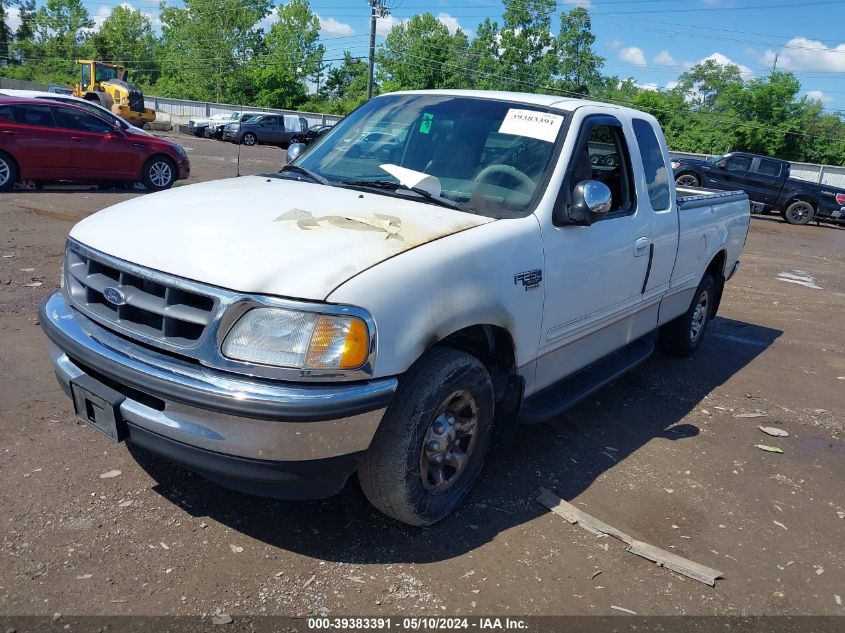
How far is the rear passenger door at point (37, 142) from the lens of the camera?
12164 mm

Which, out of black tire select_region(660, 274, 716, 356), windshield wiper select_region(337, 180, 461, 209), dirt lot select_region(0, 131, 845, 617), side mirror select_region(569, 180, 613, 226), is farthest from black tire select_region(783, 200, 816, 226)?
windshield wiper select_region(337, 180, 461, 209)

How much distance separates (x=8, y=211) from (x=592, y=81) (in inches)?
2912

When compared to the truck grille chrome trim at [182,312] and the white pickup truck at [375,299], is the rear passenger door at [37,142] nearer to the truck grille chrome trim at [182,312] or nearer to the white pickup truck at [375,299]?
the white pickup truck at [375,299]

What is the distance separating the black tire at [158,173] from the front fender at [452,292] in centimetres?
1222

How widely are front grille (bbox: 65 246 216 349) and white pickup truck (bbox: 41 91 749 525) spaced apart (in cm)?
1

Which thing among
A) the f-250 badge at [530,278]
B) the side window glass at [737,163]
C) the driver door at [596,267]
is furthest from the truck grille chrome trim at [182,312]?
the side window glass at [737,163]

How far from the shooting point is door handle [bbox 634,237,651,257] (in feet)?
14.8

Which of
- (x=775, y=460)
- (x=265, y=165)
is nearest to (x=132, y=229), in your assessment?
(x=775, y=460)

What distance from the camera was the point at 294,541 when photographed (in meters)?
3.16

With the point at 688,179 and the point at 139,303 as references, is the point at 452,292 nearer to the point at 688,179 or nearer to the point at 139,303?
the point at 139,303

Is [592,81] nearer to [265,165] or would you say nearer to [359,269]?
[265,165]

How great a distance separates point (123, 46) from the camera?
90.1 meters

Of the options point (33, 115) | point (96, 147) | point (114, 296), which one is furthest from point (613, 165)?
point (33, 115)

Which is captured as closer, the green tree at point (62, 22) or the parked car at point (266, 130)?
the parked car at point (266, 130)
